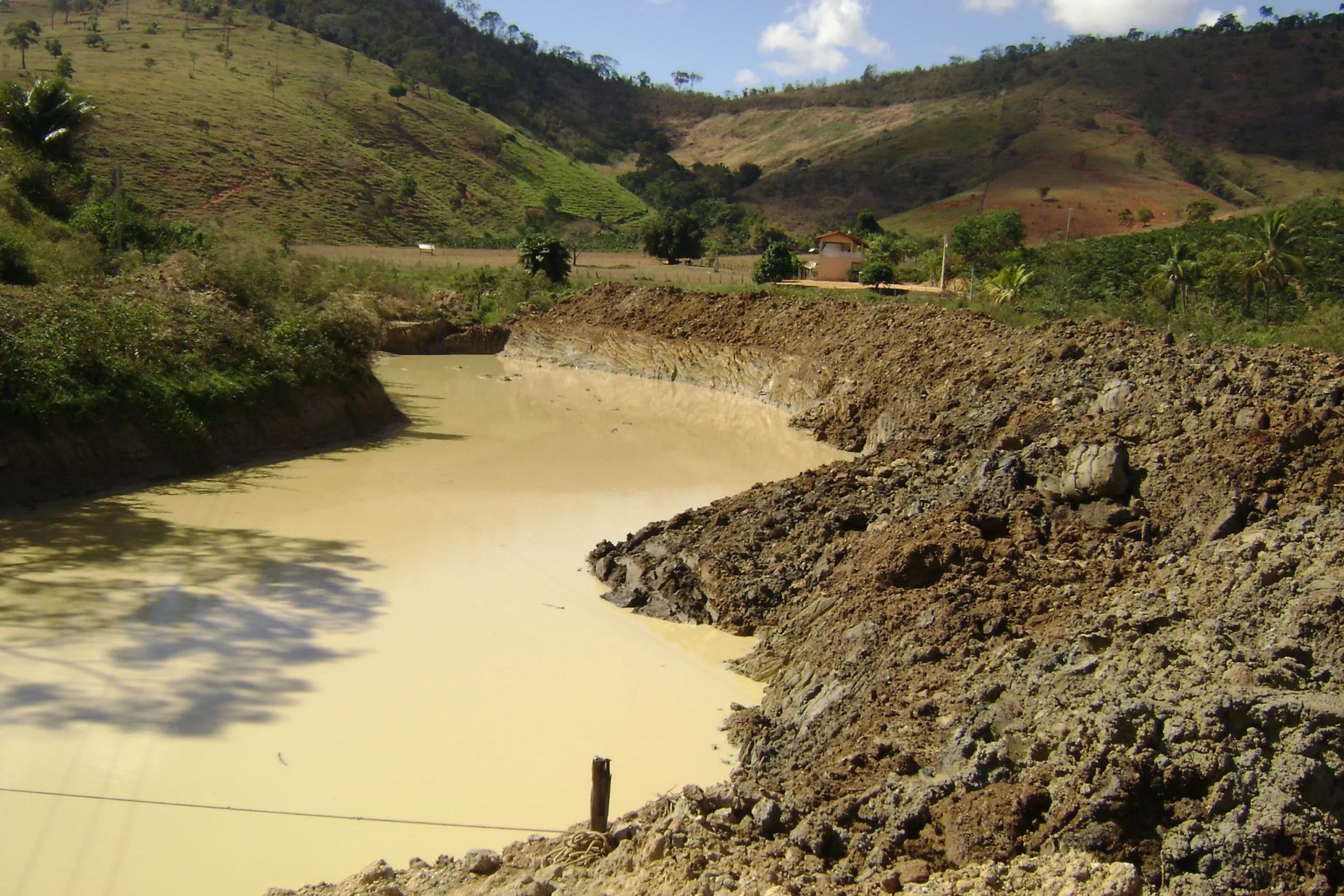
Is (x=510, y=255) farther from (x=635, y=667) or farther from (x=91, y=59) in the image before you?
(x=635, y=667)

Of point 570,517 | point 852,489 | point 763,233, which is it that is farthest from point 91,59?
point 852,489

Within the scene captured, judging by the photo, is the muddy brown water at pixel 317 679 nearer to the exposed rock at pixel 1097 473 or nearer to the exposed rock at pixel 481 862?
the exposed rock at pixel 481 862

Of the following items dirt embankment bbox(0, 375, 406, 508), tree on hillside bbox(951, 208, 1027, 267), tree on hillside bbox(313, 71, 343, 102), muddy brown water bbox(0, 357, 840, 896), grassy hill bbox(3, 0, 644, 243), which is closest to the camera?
muddy brown water bbox(0, 357, 840, 896)

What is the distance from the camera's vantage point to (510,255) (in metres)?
53.0

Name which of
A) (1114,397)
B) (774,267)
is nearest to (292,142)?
(774,267)

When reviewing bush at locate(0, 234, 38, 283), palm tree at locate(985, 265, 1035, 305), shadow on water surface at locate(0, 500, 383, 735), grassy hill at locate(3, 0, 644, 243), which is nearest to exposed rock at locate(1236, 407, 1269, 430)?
shadow on water surface at locate(0, 500, 383, 735)

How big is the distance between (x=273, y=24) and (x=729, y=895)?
9340cm

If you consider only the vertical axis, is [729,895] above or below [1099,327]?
below

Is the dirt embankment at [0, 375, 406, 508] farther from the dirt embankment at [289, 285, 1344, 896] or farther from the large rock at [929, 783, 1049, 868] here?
the large rock at [929, 783, 1049, 868]

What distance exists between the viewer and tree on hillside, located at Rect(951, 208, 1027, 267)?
45812 millimetres

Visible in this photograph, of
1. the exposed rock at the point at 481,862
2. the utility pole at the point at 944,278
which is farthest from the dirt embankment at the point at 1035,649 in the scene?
the utility pole at the point at 944,278

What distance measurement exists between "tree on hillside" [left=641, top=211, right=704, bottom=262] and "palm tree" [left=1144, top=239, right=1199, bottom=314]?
1145 inches

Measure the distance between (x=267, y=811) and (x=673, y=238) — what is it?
169 feet

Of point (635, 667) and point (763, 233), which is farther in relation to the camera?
point (763, 233)
